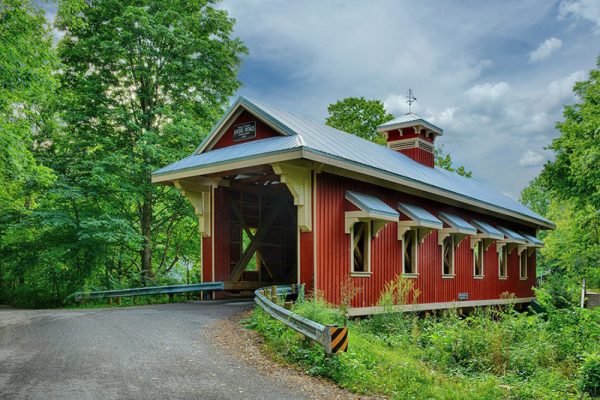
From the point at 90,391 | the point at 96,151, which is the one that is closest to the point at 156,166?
the point at 96,151

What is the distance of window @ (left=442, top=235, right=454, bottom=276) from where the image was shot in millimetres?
19748

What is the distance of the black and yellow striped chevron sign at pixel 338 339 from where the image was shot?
7676 mm

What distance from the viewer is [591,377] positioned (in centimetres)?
810

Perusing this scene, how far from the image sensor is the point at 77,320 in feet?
38.7

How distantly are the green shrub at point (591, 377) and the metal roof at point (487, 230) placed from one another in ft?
44.1

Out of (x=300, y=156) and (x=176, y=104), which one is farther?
(x=176, y=104)

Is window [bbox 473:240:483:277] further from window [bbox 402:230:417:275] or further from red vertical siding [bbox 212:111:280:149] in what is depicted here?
red vertical siding [bbox 212:111:280:149]

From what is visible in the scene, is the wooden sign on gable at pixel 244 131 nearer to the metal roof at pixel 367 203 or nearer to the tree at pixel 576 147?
the metal roof at pixel 367 203

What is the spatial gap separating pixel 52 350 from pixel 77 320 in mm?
3325

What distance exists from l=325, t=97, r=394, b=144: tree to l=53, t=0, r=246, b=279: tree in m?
15.9

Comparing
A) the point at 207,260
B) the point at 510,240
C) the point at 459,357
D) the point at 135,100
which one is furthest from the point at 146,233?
the point at 459,357

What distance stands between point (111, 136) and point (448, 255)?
43.2 ft

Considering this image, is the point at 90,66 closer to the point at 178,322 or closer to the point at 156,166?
the point at 156,166

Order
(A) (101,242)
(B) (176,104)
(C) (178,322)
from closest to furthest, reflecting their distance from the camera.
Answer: (C) (178,322), (A) (101,242), (B) (176,104)
